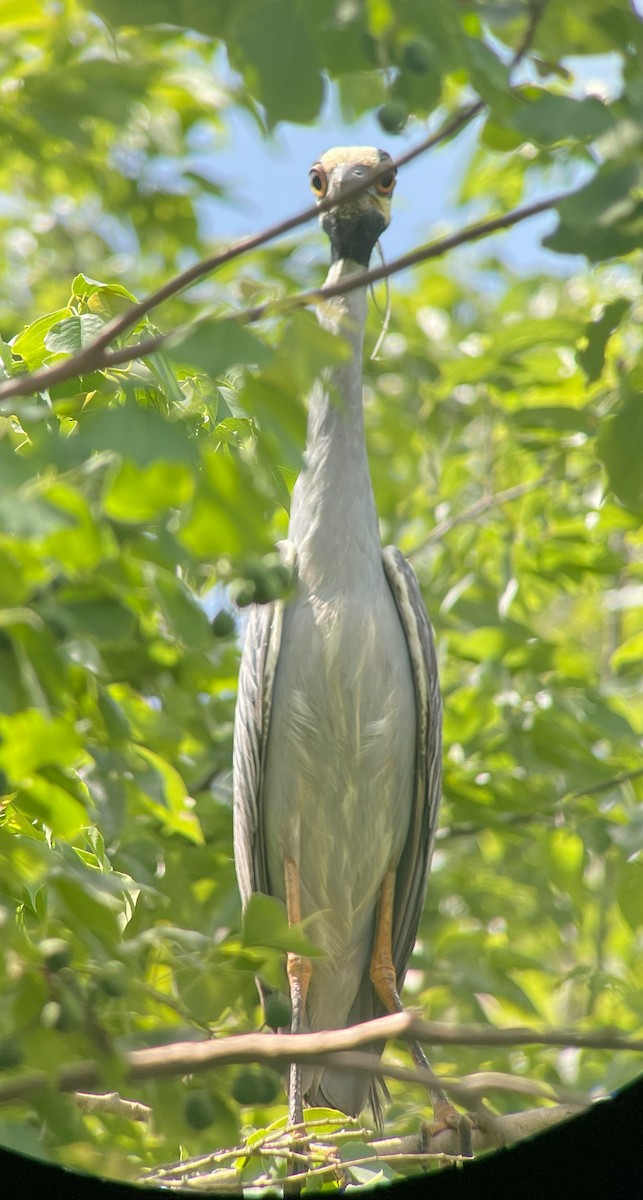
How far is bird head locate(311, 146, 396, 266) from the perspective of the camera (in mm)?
2764

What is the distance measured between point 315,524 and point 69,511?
193cm

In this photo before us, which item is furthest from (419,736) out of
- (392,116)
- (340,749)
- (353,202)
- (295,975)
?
(392,116)

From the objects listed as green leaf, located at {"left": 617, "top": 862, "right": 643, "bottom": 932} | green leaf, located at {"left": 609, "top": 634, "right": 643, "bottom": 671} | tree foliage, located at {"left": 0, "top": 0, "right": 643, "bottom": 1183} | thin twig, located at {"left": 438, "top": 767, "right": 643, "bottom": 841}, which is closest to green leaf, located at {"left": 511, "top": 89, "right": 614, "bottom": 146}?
tree foliage, located at {"left": 0, "top": 0, "right": 643, "bottom": 1183}

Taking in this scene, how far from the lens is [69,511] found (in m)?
1.15

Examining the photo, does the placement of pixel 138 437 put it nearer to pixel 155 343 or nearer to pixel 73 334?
pixel 155 343

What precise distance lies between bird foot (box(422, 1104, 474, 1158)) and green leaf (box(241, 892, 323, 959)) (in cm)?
133

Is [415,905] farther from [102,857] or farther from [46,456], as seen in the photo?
[46,456]

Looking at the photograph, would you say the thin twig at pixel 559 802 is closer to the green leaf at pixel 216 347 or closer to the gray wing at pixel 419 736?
the gray wing at pixel 419 736

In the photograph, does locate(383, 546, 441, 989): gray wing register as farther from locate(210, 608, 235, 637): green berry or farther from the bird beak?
locate(210, 608, 235, 637): green berry

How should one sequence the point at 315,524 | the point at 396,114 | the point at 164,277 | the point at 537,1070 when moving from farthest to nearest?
Answer: 1. the point at 164,277
2. the point at 537,1070
3. the point at 315,524
4. the point at 396,114

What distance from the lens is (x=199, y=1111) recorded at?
1413 millimetres

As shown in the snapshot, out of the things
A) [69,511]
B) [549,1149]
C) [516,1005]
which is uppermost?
[516,1005]

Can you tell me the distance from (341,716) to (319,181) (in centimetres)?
133

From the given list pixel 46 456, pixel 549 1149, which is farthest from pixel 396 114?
pixel 549 1149
